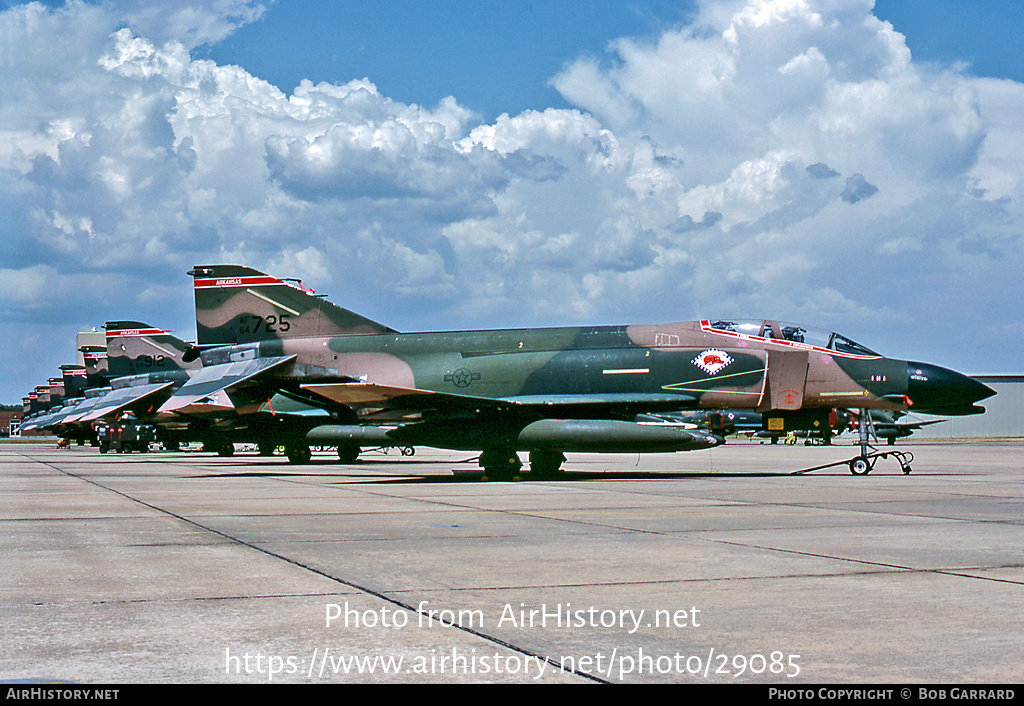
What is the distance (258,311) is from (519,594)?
20.7m

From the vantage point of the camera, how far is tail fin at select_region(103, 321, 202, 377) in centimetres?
4612

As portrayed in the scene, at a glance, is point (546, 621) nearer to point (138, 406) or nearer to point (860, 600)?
point (860, 600)

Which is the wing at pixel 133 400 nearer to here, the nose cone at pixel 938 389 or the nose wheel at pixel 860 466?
the nose wheel at pixel 860 466

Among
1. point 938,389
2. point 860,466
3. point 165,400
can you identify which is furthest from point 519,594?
point 165,400

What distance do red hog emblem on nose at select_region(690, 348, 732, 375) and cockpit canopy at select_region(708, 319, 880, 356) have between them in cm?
73

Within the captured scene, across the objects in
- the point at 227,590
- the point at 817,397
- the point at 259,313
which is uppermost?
the point at 259,313

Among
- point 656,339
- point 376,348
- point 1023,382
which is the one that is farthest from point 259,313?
point 1023,382

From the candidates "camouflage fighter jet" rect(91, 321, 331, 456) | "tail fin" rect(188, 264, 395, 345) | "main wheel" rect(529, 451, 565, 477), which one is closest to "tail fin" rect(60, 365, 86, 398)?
"camouflage fighter jet" rect(91, 321, 331, 456)

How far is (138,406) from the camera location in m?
35.9

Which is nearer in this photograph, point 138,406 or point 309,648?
point 309,648

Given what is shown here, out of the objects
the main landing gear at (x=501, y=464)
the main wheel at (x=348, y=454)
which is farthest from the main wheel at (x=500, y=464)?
the main wheel at (x=348, y=454)

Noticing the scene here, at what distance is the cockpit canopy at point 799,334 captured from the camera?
20.9 metres

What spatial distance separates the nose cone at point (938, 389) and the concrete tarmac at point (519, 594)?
7.27 m

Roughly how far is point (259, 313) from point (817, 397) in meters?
14.4
